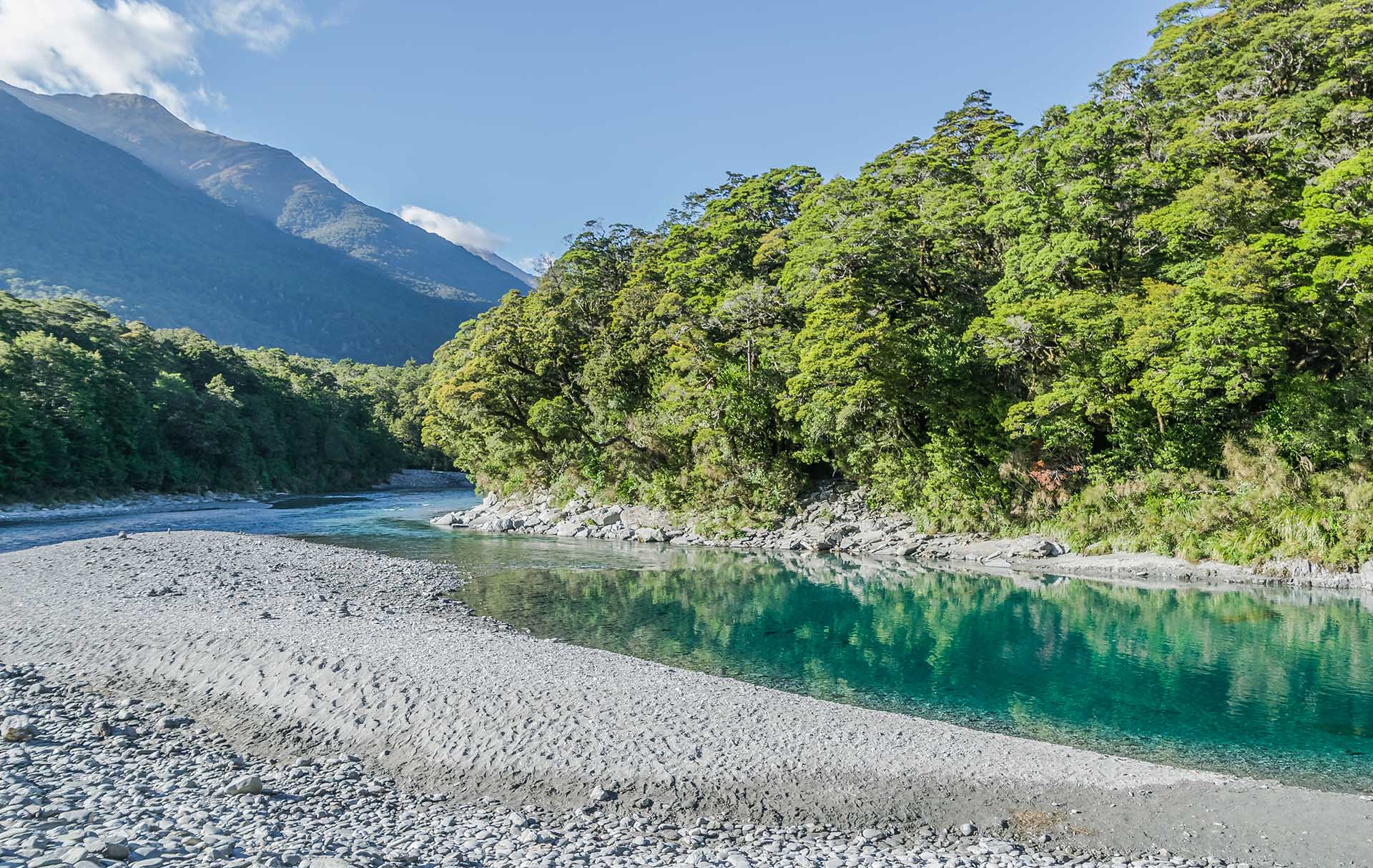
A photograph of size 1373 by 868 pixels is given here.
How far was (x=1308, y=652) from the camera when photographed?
1509 cm

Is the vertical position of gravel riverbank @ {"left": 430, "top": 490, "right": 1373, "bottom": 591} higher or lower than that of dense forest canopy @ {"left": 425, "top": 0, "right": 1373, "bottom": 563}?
lower

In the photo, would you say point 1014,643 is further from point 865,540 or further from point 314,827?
point 865,540

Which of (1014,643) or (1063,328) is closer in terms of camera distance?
(1014,643)

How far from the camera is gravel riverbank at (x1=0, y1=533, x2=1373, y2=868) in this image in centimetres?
732

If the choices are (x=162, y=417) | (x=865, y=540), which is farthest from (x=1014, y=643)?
(x=162, y=417)

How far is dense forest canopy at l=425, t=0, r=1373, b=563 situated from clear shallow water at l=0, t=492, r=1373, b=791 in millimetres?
5918

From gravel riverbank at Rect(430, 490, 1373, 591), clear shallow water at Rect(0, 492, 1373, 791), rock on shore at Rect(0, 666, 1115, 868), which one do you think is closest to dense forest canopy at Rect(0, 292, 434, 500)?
clear shallow water at Rect(0, 492, 1373, 791)

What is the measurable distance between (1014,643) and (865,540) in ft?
51.6

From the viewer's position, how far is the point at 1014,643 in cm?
1678

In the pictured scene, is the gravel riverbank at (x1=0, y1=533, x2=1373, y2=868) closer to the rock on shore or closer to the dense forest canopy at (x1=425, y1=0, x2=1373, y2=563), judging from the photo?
the rock on shore

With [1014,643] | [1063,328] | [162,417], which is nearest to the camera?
[1014,643]

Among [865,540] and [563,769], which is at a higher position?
[865,540]

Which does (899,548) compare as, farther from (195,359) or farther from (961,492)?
(195,359)

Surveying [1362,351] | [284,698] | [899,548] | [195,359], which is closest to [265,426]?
[195,359]
